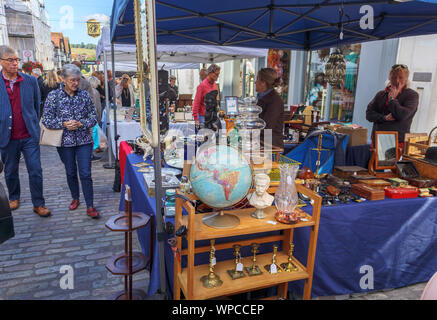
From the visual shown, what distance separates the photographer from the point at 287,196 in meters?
1.82

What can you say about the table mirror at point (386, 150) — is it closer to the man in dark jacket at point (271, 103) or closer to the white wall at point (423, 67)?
the man in dark jacket at point (271, 103)

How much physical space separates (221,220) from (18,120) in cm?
336

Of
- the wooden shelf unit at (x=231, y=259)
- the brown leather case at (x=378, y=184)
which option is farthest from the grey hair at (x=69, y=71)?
the brown leather case at (x=378, y=184)

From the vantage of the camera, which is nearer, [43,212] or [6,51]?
[6,51]

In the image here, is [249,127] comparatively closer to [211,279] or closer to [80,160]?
[211,279]

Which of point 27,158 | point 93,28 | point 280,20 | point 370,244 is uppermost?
point 93,28

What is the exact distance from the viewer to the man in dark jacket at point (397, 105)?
364cm

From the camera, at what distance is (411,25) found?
157 inches

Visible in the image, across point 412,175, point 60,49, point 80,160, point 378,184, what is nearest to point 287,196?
point 378,184

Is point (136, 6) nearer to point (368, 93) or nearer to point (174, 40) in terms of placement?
point (174, 40)

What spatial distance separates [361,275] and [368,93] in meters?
5.16

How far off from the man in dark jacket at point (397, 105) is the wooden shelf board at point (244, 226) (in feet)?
8.29

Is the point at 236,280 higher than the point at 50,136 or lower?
lower

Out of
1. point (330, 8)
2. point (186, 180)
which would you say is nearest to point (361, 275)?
point (186, 180)
